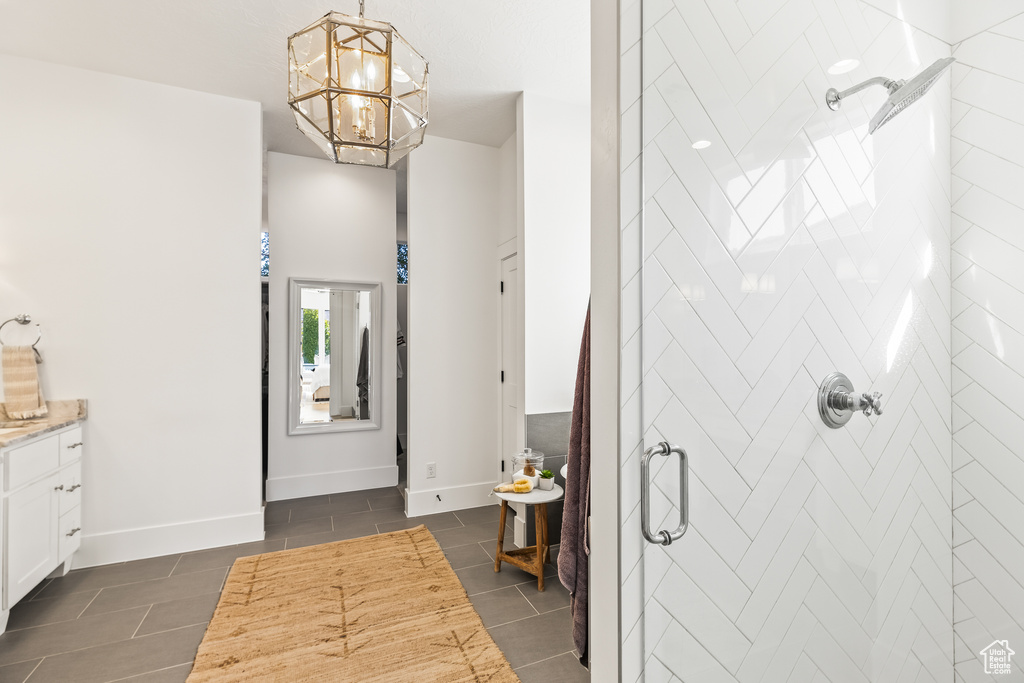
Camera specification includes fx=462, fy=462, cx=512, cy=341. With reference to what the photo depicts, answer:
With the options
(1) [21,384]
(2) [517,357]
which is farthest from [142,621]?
(2) [517,357]

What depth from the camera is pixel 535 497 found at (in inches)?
97.0

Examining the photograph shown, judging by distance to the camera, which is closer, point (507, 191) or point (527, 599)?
point (527, 599)

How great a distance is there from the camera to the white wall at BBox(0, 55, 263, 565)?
268 cm

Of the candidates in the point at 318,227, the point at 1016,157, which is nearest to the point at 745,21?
the point at 1016,157

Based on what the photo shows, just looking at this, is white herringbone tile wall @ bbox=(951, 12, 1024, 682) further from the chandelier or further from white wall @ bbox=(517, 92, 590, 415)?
white wall @ bbox=(517, 92, 590, 415)

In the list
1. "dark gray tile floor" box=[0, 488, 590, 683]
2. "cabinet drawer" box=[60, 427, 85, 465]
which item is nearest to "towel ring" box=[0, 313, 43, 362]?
"cabinet drawer" box=[60, 427, 85, 465]

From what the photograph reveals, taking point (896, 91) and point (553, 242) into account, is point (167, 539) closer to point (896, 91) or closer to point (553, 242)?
point (553, 242)

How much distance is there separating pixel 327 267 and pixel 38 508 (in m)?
2.43

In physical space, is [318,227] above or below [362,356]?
above

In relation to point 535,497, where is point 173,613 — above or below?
below

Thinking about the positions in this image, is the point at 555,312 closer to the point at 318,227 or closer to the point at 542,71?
the point at 542,71

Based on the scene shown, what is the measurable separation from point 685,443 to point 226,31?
299 centimetres

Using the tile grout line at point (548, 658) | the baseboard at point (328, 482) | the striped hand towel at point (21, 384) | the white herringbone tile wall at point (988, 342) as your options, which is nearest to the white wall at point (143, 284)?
the striped hand towel at point (21, 384)

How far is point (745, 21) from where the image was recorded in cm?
111
